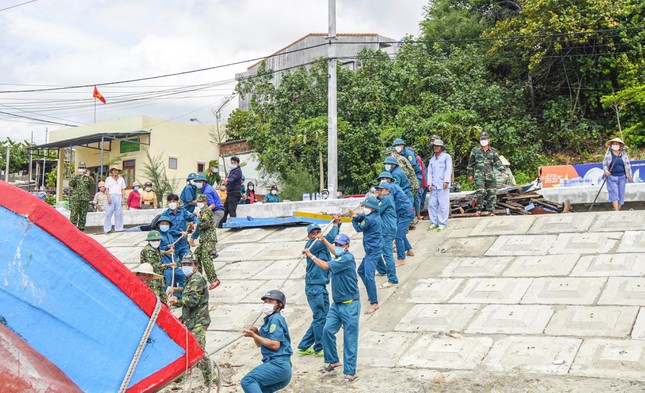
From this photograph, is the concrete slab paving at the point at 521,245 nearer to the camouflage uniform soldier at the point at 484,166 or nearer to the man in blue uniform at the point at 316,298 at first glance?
the camouflage uniform soldier at the point at 484,166

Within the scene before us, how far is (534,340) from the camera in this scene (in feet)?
26.9

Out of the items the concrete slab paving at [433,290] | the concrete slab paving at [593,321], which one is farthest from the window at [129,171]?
the concrete slab paving at [593,321]

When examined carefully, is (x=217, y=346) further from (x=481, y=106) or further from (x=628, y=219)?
(x=481, y=106)

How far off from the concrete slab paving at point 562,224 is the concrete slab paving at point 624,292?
2572mm

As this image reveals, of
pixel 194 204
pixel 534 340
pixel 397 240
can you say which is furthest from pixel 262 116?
pixel 534 340

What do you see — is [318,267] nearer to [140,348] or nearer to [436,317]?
[436,317]

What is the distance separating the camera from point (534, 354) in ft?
25.6

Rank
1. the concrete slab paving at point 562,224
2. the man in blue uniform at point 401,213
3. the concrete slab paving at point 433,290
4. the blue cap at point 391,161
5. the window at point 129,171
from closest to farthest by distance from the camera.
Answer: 1. the concrete slab paving at point 433,290
2. the man in blue uniform at point 401,213
3. the blue cap at point 391,161
4. the concrete slab paving at point 562,224
5. the window at point 129,171

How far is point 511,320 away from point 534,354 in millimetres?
1070

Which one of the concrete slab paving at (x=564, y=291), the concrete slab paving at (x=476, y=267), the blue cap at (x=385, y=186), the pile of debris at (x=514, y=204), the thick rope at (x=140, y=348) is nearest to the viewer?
the thick rope at (x=140, y=348)

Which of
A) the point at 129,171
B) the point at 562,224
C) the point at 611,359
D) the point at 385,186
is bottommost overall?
the point at 611,359

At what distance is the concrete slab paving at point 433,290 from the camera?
33.3 ft

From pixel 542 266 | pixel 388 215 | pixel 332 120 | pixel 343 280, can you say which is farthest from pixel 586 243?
pixel 332 120

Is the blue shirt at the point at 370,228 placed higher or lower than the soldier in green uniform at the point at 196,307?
higher
